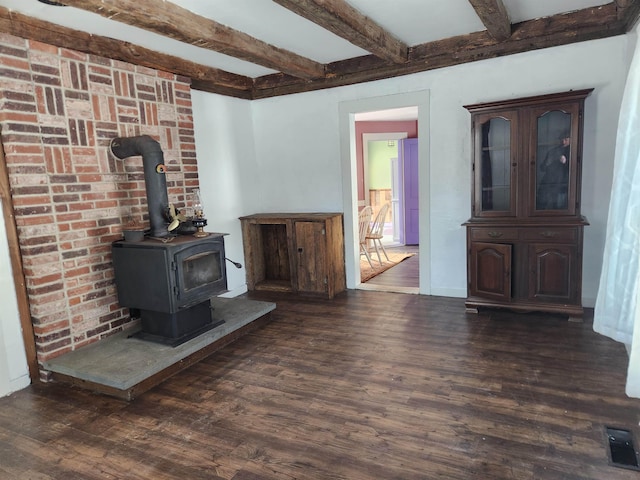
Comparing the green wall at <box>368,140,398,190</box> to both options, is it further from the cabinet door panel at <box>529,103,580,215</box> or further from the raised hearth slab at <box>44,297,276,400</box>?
the raised hearth slab at <box>44,297,276,400</box>

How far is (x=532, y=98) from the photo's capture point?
139 inches

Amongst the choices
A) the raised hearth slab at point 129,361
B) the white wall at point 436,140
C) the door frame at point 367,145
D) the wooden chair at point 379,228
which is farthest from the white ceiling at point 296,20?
the door frame at point 367,145

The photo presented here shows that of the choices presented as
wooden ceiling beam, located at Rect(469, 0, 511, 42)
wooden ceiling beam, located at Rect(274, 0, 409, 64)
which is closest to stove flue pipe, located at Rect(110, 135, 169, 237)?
wooden ceiling beam, located at Rect(274, 0, 409, 64)

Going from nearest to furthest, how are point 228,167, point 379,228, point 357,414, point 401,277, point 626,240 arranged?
point 626,240, point 357,414, point 228,167, point 401,277, point 379,228

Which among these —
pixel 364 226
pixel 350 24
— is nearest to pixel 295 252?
pixel 364 226

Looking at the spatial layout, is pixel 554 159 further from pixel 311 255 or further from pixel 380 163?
pixel 380 163

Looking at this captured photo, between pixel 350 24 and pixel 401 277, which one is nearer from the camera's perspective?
pixel 350 24

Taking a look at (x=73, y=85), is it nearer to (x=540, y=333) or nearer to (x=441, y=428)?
(x=441, y=428)

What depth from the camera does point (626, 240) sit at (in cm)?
228

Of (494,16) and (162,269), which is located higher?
(494,16)

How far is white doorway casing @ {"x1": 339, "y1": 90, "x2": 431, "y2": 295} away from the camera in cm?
444

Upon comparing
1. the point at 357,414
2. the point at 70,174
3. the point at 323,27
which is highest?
the point at 323,27

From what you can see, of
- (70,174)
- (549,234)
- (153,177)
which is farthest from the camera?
(549,234)

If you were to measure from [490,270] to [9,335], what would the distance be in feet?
12.7
